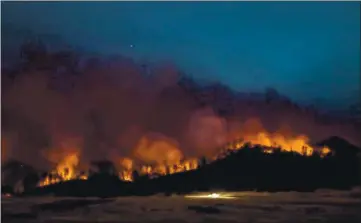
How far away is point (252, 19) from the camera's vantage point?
1.63 metres

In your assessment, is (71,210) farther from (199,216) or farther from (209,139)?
(209,139)

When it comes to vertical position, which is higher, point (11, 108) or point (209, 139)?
point (11, 108)

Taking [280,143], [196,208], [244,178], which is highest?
[280,143]

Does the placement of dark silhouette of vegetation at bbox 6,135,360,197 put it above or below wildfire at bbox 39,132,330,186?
below

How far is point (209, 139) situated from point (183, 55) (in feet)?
1.10

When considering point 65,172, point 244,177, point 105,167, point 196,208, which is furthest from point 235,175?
point 65,172

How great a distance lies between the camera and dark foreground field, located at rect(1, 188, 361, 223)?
160cm

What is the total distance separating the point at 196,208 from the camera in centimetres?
162

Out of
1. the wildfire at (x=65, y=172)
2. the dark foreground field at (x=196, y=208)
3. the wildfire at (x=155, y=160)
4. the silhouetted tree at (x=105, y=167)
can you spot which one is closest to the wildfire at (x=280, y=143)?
the wildfire at (x=155, y=160)

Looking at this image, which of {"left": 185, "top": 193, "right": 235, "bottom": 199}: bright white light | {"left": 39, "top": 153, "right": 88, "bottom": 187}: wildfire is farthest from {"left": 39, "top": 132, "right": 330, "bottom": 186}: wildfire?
{"left": 185, "top": 193, "right": 235, "bottom": 199}: bright white light

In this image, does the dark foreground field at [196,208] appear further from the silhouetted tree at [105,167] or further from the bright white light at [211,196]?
the silhouetted tree at [105,167]

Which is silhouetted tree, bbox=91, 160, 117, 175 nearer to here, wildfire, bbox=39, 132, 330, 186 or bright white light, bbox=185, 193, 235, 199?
wildfire, bbox=39, 132, 330, 186

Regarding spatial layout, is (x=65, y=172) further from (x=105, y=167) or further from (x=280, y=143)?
(x=280, y=143)

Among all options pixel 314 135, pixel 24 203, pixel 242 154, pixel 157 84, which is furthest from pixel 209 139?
pixel 24 203
